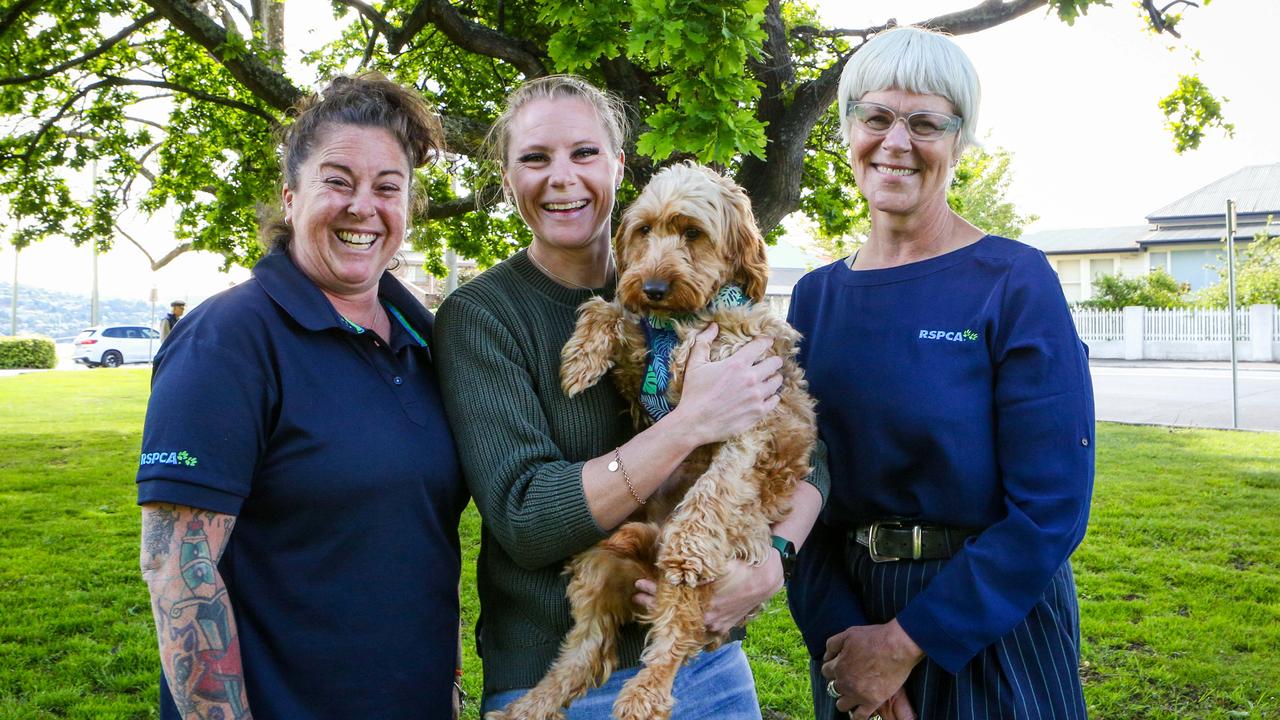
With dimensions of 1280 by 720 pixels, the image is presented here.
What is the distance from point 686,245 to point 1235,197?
5386cm

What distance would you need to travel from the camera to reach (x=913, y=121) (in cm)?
249

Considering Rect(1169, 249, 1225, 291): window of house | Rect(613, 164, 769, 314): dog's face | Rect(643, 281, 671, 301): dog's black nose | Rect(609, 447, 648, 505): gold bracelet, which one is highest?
Rect(1169, 249, 1225, 291): window of house

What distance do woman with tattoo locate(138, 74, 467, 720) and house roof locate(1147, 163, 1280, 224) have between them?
5074 cm

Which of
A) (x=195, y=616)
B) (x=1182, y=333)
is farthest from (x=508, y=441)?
(x=1182, y=333)

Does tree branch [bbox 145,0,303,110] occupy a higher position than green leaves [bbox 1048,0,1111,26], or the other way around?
tree branch [bbox 145,0,303,110]

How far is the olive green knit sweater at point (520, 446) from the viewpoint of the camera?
88.0 inches

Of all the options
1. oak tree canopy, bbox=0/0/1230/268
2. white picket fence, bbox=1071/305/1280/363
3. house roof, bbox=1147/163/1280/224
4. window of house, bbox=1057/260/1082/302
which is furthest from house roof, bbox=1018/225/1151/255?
oak tree canopy, bbox=0/0/1230/268

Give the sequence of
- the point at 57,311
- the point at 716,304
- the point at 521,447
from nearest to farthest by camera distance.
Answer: the point at 521,447, the point at 716,304, the point at 57,311

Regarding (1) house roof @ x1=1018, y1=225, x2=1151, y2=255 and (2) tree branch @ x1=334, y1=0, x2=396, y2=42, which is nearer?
(2) tree branch @ x1=334, y1=0, x2=396, y2=42

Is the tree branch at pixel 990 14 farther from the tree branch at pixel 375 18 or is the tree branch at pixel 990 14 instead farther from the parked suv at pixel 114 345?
the parked suv at pixel 114 345

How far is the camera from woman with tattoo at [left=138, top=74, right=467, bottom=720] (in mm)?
1995

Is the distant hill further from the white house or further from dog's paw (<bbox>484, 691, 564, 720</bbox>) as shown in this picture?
the white house

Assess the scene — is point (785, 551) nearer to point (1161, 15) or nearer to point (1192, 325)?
point (1161, 15)

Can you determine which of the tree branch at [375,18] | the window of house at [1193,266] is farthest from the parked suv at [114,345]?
the window of house at [1193,266]
